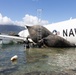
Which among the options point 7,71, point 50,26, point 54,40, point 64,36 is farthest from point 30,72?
point 50,26

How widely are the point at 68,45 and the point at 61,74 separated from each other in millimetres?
25035

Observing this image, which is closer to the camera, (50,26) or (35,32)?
(35,32)

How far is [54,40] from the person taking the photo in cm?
4028

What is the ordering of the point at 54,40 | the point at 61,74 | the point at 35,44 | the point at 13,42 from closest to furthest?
1. the point at 61,74
2. the point at 54,40
3. the point at 35,44
4. the point at 13,42

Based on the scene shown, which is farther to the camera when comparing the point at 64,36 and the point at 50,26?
the point at 50,26

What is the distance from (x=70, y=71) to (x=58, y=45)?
22.3m

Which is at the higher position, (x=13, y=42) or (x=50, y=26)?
(x=50, y=26)

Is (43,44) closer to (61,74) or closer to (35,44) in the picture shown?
(35,44)

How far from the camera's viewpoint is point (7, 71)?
18.6 metres

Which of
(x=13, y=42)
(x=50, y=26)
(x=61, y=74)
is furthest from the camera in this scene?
(x=13, y=42)

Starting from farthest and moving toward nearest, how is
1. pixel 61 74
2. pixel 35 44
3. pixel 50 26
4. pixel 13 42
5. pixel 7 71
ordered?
pixel 13 42, pixel 50 26, pixel 35 44, pixel 7 71, pixel 61 74

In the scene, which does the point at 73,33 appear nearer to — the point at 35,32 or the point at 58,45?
the point at 58,45

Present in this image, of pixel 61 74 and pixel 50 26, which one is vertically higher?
pixel 50 26

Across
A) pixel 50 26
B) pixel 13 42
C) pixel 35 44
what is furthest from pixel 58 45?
pixel 13 42
